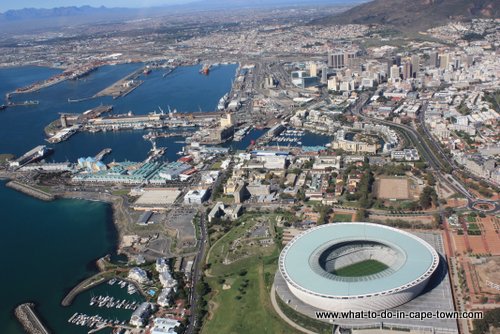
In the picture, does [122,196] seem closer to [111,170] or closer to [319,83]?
[111,170]

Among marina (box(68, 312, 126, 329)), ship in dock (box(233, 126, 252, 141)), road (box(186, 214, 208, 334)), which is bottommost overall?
ship in dock (box(233, 126, 252, 141))

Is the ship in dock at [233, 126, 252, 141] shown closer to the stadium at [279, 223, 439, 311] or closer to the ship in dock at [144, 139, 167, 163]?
the ship in dock at [144, 139, 167, 163]

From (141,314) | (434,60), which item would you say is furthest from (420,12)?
(141,314)

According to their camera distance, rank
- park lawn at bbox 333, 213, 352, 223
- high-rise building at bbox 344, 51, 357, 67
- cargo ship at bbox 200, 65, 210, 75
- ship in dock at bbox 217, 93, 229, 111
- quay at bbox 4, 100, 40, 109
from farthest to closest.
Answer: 1. cargo ship at bbox 200, 65, 210, 75
2. high-rise building at bbox 344, 51, 357, 67
3. quay at bbox 4, 100, 40, 109
4. ship in dock at bbox 217, 93, 229, 111
5. park lawn at bbox 333, 213, 352, 223

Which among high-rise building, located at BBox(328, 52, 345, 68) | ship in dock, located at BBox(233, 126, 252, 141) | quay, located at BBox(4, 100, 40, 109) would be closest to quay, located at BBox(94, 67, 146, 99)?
quay, located at BBox(4, 100, 40, 109)

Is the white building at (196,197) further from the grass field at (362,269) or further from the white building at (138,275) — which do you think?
the grass field at (362,269)

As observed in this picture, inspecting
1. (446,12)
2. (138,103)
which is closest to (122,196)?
(138,103)
